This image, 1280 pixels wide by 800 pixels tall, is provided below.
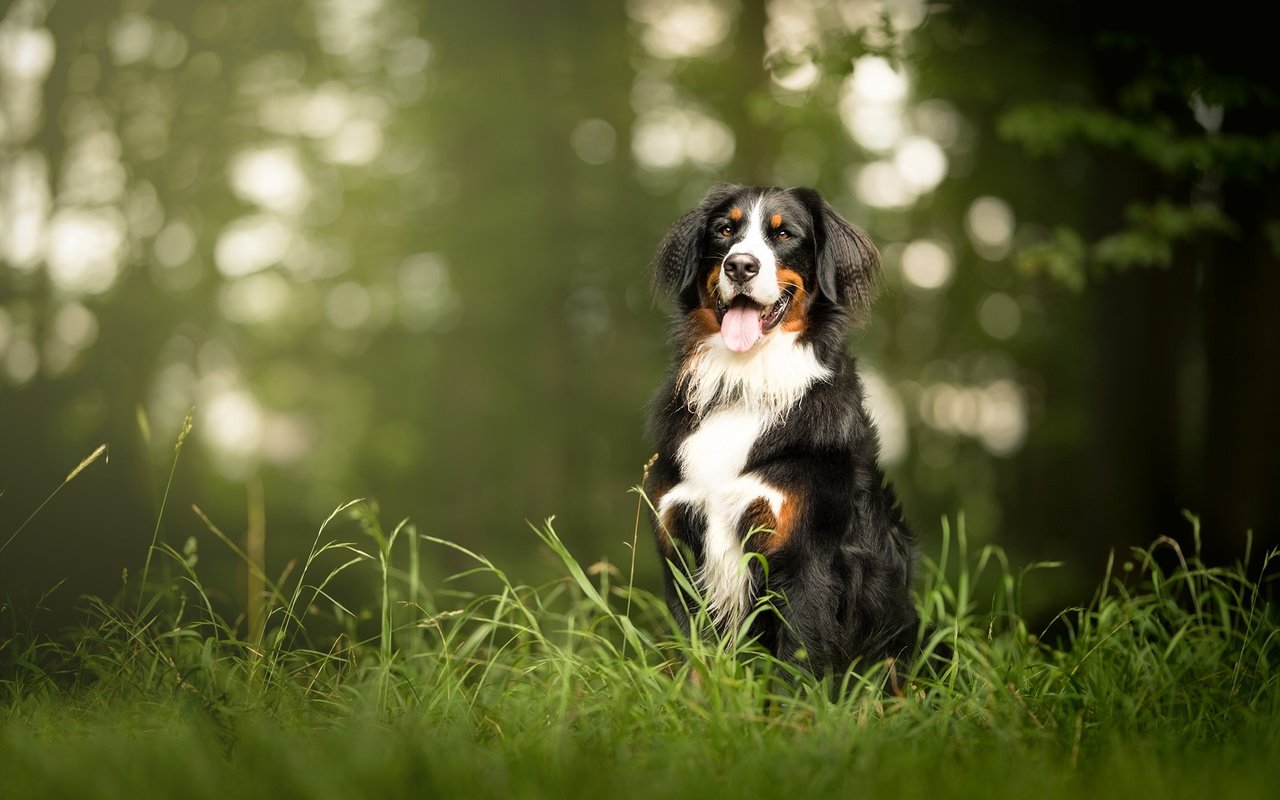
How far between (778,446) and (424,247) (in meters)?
10.6

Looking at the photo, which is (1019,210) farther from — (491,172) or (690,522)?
(690,522)

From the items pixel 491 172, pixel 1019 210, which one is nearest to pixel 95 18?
pixel 491 172

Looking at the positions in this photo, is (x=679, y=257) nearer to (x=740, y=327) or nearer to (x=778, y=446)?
(x=740, y=327)

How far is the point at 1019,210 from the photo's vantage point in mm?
12844

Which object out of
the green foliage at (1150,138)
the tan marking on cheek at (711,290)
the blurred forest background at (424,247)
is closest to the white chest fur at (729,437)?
the tan marking on cheek at (711,290)

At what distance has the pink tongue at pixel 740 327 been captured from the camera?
3.78 metres

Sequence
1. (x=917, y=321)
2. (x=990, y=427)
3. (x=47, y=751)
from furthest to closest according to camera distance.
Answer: (x=990, y=427) → (x=917, y=321) → (x=47, y=751)

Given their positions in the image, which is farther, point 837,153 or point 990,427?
point 990,427

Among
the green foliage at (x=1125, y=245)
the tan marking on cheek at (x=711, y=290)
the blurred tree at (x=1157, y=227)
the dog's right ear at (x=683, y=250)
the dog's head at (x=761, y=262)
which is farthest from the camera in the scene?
the blurred tree at (x=1157, y=227)

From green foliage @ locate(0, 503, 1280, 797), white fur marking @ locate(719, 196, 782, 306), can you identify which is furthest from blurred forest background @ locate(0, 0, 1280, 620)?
white fur marking @ locate(719, 196, 782, 306)

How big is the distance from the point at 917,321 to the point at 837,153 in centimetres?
430

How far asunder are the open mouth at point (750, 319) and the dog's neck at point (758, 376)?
0.15 feet

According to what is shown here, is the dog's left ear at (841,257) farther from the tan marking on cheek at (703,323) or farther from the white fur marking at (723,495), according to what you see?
the white fur marking at (723,495)

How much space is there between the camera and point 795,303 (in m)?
3.84
